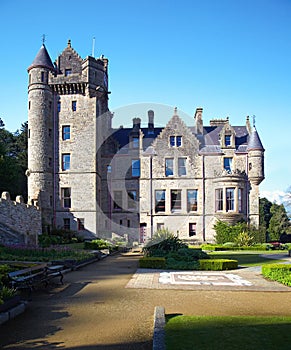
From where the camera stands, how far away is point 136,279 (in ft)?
45.7

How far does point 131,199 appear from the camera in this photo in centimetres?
3997

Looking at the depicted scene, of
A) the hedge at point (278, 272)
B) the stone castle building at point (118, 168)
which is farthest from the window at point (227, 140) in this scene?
the hedge at point (278, 272)

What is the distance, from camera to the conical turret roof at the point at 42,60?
37250 mm

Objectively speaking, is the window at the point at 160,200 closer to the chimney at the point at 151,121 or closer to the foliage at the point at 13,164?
the chimney at the point at 151,121

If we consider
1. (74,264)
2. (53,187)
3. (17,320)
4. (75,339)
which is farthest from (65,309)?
(53,187)

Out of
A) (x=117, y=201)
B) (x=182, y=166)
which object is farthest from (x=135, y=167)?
(x=182, y=166)

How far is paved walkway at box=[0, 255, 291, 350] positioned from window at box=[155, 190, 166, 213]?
25396 mm

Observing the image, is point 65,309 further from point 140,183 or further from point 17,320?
point 140,183

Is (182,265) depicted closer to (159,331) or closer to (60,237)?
(159,331)

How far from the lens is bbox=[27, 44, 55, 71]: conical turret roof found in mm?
37250

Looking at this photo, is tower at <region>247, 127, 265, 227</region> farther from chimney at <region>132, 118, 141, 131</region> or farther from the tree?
chimney at <region>132, 118, 141, 131</region>

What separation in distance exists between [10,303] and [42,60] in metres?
33.2

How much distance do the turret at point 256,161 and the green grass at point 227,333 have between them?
31315mm

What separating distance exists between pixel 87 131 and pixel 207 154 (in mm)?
12578
